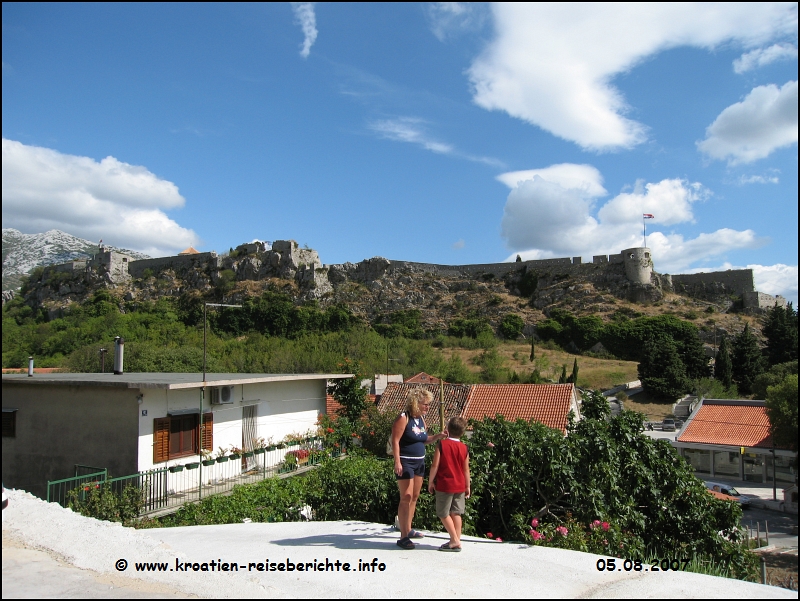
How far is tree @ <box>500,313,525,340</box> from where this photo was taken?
175 feet

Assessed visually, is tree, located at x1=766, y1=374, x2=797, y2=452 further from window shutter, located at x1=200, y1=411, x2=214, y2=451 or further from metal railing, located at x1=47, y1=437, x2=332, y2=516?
window shutter, located at x1=200, y1=411, x2=214, y2=451

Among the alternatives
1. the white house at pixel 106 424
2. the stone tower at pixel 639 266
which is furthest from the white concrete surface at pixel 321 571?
the stone tower at pixel 639 266

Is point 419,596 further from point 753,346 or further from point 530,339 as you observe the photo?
point 530,339

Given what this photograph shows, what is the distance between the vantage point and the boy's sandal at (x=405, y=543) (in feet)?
14.9

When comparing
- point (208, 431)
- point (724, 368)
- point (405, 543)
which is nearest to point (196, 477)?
point (208, 431)

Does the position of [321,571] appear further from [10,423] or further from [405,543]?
[10,423]

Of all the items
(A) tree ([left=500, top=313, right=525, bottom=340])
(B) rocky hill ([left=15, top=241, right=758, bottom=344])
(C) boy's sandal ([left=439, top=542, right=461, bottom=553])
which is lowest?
(C) boy's sandal ([left=439, top=542, right=461, bottom=553])

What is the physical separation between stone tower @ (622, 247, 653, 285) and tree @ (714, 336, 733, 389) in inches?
641

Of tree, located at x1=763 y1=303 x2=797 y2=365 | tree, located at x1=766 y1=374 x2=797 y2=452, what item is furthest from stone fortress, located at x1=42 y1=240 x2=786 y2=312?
tree, located at x1=766 y1=374 x2=797 y2=452

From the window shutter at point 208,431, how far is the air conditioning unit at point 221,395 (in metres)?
0.31

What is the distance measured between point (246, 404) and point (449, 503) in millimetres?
9332

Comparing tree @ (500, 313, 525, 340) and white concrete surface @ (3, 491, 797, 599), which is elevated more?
tree @ (500, 313, 525, 340)

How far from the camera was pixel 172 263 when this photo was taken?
207ft

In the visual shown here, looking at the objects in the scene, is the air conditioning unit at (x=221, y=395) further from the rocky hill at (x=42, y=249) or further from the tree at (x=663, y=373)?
the rocky hill at (x=42, y=249)
